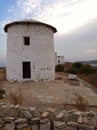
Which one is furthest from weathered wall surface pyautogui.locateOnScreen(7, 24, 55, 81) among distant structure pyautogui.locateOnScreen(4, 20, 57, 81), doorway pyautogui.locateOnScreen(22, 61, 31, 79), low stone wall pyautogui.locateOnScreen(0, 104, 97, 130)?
low stone wall pyautogui.locateOnScreen(0, 104, 97, 130)

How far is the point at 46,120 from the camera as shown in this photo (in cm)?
534

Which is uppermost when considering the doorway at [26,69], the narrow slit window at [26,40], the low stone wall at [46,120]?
the narrow slit window at [26,40]

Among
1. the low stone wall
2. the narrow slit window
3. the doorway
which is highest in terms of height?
the narrow slit window

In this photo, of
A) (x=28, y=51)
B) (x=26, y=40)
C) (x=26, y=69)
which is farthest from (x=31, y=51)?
(x=26, y=69)

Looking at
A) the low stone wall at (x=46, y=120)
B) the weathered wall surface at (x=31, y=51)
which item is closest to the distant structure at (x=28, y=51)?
the weathered wall surface at (x=31, y=51)

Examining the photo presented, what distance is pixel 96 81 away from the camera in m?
18.5

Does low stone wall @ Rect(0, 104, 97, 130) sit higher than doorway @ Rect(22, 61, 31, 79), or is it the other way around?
doorway @ Rect(22, 61, 31, 79)

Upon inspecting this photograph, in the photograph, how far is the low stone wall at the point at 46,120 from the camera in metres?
5.14

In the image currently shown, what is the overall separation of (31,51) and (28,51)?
272 millimetres

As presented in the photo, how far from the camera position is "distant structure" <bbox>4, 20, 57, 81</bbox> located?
16.4 meters

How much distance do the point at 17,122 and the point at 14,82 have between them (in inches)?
434

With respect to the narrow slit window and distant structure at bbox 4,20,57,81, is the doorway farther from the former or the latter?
the narrow slit window

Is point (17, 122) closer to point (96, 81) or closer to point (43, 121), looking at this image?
point (43, 121)

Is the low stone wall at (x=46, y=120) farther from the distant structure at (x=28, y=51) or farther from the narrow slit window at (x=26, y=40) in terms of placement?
the narrow slit window at (x=26, y=40)
